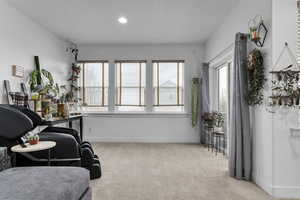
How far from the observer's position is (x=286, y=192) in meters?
2.63

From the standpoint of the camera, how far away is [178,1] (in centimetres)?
365

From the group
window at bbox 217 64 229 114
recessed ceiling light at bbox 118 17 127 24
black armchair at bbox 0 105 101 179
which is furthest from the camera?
window at bbox 217 64 229 114

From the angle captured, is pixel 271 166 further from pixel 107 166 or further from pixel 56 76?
pixel 56 76

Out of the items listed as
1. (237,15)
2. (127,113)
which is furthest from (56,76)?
(237,15)

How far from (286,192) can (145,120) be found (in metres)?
4.03

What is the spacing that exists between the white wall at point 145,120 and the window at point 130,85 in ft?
0.77

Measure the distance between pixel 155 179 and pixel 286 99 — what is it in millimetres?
2074

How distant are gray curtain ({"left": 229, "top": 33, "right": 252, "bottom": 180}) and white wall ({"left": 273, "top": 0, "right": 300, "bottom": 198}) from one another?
485 millimetres

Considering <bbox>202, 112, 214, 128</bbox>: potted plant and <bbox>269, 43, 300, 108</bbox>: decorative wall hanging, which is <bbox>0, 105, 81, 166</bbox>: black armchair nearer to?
<bbox>269, 43, 300, 108</bbox>: decorative wall hanging

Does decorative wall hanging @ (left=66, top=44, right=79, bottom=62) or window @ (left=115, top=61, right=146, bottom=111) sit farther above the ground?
decorative wall hanging @ (left=66, top=44, right=79, bottom=62)

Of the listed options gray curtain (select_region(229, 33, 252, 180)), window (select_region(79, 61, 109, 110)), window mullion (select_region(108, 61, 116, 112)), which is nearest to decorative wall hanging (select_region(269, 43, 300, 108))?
gray curtain (select_region(229, 33, 252, 180))

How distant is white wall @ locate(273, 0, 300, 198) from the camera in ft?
8.64

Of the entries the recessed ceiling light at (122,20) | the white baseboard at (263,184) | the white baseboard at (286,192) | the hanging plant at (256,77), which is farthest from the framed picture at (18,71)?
the white baseboard at (286,192)

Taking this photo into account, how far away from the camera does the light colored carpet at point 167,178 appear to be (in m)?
2.70
